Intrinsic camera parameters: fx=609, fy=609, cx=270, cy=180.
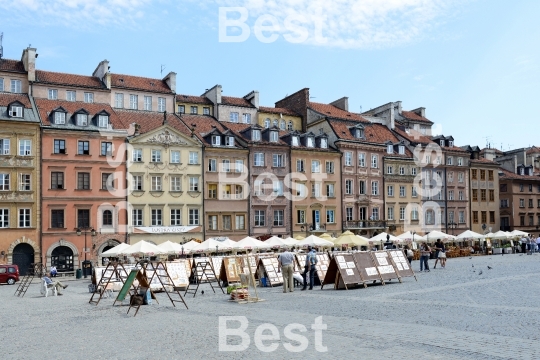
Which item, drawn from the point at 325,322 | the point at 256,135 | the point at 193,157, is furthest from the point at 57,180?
the point at 325,322

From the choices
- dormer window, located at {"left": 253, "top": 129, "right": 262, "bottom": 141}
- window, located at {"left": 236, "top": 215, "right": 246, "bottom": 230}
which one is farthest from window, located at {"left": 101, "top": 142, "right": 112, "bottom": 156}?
dormer window, located at {"left": 253, "top": 129, "right": 262, "bottom": 141}

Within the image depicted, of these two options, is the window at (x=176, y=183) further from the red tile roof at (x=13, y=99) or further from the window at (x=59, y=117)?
the red tile roof at (x=13, y=99)

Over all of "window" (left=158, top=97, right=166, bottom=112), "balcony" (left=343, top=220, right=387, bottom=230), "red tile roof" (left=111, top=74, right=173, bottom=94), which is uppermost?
"red tile roof" (left=111, top=74, right=173, bottom=94)

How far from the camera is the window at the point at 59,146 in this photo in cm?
4662

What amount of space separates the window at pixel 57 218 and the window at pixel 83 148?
482cm

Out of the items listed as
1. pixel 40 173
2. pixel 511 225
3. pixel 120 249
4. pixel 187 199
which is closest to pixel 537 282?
pixel 120 249

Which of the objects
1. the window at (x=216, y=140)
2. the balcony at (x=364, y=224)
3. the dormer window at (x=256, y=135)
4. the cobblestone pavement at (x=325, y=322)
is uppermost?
the dormer window at (x=256, y=135)

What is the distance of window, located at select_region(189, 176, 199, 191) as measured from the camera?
5153 cm

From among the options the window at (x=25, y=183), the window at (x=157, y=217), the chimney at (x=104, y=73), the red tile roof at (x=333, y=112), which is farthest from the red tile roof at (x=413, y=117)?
the window at (x=25, y=183)

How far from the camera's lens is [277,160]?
5600cm

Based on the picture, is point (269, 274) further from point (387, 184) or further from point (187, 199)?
point (387, 184)

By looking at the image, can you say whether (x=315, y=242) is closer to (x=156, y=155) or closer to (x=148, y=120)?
(x=156, y=155)

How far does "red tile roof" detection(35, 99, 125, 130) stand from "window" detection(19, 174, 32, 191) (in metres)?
4.40

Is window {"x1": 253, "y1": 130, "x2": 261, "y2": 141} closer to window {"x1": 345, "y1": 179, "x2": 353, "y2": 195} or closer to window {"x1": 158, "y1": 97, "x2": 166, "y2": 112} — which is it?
window {"x1": 158, "y1": 97, "x2": 166, "y2": 112}
